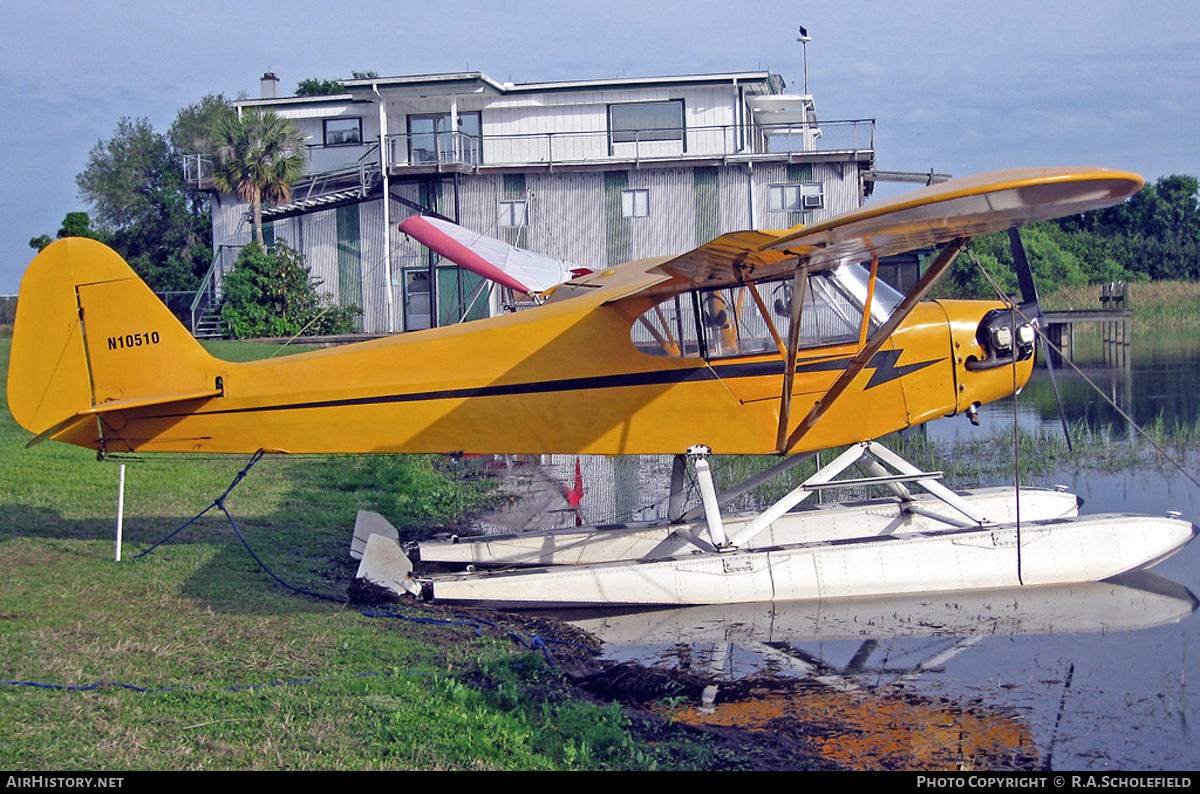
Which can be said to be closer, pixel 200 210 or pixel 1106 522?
pixel 1106 522

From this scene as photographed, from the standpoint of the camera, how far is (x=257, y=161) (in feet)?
103

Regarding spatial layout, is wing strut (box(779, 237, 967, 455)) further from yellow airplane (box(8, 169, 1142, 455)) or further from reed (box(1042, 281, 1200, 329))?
reed (box(1042, 281, 1200, 329))

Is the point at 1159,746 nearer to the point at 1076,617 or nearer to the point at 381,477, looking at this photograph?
the point at 1076,617

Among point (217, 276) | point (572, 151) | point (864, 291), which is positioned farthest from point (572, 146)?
point (864, 291)

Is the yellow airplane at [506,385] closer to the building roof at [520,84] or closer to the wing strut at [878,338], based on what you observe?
the wing strut at [878,338]

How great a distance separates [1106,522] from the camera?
7.76 metres

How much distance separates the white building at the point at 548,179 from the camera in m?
29.8

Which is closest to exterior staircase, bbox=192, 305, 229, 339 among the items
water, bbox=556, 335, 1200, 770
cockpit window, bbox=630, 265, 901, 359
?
cockpit window, bbox=630, 265, 901, 359

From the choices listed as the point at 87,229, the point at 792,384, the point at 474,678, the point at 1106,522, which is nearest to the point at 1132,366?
the point at 1106,522

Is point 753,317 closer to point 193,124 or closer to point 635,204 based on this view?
point 635,204

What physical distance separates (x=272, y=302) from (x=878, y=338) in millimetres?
27297

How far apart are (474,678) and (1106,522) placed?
5270 mm

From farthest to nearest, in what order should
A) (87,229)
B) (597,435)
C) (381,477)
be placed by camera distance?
(87,229), (381,477), (597,435)

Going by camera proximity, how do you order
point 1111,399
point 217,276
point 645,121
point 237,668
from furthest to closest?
1. point 217,276
2. point 645,121
3. point 1111,399
4. point 237,668
